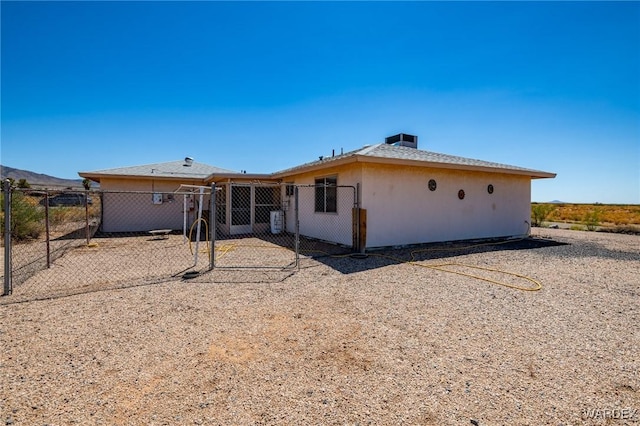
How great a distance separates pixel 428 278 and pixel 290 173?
7108 millimetres

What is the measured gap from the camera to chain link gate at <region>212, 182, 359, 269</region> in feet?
25.1

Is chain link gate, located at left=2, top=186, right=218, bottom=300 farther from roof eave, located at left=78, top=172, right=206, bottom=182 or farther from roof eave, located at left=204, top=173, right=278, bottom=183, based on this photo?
roof eave, located at left=204, top=173, right=278, bottom=183

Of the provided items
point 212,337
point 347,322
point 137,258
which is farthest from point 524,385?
point 137,258

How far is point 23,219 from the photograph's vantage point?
416 inches

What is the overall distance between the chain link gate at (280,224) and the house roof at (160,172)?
94.1 inches

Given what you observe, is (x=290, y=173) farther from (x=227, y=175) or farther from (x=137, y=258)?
(x=137, y=258)

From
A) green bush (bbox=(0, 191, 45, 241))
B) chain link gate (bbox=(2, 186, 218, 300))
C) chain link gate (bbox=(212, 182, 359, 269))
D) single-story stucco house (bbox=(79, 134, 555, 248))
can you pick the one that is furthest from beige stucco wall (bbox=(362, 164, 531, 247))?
green bush (bbox=(0, 191, 45, 241))

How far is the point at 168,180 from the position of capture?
14312mm

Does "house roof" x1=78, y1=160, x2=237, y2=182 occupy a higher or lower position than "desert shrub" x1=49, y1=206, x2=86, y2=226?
higher

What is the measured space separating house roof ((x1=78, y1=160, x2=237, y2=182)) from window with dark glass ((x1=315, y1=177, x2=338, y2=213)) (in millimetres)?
6506

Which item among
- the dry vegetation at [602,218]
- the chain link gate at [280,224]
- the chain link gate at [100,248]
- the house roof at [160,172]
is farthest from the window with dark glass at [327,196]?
the dry vegetation at [602,218]

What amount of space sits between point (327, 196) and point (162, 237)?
661cm

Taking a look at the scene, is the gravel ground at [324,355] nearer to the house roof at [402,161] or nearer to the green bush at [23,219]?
the house roof at [402,161]

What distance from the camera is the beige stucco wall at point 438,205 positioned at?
876 centimetres
